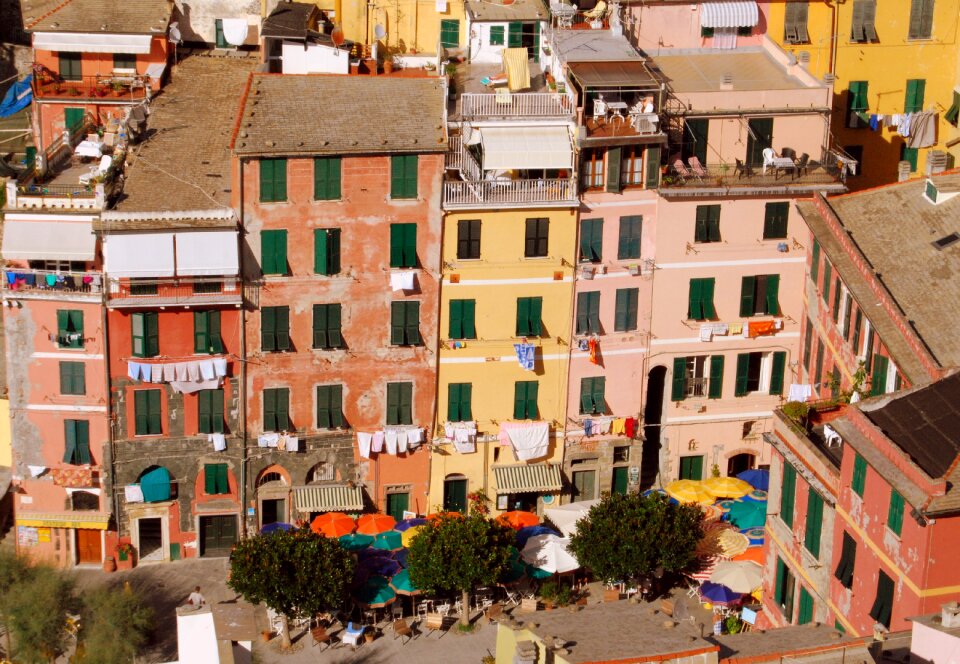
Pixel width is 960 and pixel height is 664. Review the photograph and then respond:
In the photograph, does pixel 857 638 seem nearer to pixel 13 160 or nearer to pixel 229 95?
pixel 229 95

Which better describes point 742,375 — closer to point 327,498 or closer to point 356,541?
point 356,541

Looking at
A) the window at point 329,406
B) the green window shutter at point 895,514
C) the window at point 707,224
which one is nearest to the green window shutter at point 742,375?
the window at point 707,224

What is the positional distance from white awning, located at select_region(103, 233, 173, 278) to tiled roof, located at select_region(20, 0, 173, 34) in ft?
43.4

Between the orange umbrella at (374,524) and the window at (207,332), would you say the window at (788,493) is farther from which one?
the window at (207,332)

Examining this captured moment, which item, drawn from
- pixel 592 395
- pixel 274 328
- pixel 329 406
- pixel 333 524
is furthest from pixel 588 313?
pixel 333 524

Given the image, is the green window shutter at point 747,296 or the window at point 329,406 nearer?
the window at point 329,406

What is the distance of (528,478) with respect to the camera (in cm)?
8275

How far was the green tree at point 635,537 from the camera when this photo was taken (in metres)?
75.5

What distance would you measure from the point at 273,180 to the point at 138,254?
20.4ft

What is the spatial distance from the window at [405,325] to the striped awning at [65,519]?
14.4 metres

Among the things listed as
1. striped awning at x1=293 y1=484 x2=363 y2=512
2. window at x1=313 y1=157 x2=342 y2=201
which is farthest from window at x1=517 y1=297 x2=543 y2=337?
striped awning at x1=293 y1=484 x2=363 y2=512

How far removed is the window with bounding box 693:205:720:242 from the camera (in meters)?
81.8

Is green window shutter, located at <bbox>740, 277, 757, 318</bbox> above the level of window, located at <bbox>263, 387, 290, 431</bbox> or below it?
above

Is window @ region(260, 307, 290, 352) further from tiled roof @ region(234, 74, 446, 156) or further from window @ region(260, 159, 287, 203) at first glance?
tiled roof @ region(234, 74, 446, 156)
